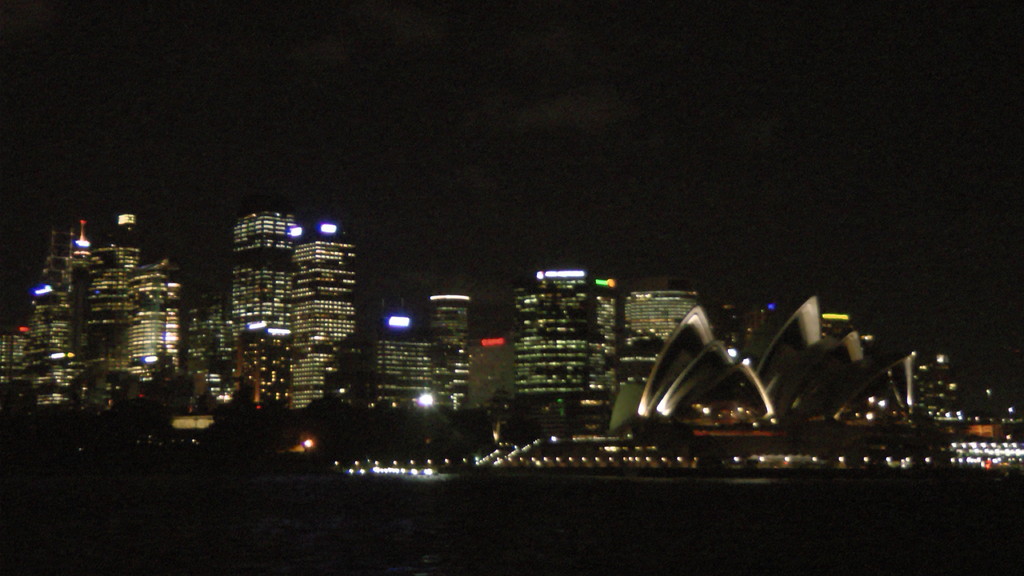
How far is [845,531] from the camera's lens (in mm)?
47375

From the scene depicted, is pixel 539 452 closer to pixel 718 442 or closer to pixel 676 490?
pixel 718 442

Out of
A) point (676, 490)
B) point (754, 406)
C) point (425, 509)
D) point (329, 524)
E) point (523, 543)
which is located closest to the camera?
point (523, 543)

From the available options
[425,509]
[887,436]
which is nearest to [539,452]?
[887,436]

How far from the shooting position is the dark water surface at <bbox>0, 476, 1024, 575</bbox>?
35.4 m

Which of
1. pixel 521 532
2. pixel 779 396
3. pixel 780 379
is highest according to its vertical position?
pixel 780 379

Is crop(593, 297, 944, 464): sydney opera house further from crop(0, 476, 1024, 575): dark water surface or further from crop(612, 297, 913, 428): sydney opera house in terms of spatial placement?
crop(0, 476, 1024, 575): dark water surface

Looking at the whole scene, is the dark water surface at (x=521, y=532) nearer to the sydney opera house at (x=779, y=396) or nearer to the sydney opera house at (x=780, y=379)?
the sydney opera house at (x=780, y=379)

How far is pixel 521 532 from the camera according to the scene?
→ 156 ft

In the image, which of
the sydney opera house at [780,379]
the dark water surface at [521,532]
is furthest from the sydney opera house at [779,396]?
the dark water surface at [521,532]

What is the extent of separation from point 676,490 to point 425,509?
980 inches

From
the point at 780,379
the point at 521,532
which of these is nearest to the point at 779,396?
the point at 780,379

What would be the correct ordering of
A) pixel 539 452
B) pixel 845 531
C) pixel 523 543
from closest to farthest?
pixel 523 543, pixel 845 531, pixel 539 452

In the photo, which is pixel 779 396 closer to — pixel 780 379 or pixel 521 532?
pixel 780 379

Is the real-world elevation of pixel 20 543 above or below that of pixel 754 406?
below
